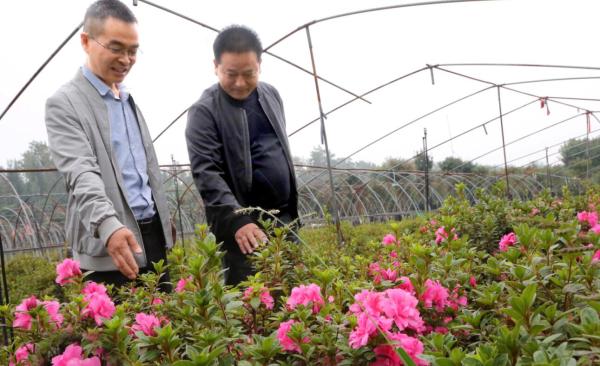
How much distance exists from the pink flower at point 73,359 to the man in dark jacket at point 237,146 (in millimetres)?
1109

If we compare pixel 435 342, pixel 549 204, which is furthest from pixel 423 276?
pixel 549 204

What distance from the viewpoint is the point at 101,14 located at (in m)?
2.05

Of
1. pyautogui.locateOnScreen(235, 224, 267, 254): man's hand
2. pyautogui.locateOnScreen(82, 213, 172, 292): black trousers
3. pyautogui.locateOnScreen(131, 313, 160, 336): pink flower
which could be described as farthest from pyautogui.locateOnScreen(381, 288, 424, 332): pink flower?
pyautogui.locateOnScreen(82, 213, 172, 292): black trousers

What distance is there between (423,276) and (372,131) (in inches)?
742

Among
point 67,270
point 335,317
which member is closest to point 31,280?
point 67,270

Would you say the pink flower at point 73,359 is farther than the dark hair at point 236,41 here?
No

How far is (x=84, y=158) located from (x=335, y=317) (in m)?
1.26

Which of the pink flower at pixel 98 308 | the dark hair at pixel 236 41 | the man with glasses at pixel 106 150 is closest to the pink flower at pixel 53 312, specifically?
the pink flower at pixel 98 308

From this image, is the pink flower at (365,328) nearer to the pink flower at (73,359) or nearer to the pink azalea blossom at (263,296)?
the pink azalea blossom at (263,296)

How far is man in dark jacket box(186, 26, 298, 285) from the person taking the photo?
2.24 meters

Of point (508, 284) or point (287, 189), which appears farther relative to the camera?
point (287, 189)

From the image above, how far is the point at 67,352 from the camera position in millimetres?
1016

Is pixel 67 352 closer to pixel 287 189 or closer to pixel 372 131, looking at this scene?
pixel 287 189

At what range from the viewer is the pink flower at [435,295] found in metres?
1.10
